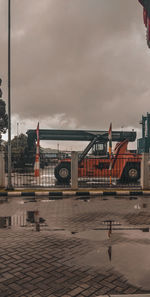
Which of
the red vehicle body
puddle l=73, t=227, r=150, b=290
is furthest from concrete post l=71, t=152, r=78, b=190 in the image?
puddle l=73, t=227, r=150, b=290

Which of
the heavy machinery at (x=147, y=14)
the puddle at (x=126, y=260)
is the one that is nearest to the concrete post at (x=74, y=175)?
the puddle at (x=126, y=260)

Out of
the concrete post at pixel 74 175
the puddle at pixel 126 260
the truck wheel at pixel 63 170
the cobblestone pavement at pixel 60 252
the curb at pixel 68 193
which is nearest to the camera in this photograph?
the cobblestone pavement at pixel 60 252

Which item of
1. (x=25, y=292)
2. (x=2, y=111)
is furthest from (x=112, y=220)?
(x=2, y=111)

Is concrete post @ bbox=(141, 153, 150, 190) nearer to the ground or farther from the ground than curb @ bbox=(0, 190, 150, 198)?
farther from the ground

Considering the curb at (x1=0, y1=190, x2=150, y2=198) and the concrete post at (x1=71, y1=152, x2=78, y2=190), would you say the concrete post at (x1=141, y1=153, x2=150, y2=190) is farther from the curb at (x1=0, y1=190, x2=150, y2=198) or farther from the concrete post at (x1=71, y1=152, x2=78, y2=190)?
the concrete post at (x1=71, y1=152, x2=78, y2=190)

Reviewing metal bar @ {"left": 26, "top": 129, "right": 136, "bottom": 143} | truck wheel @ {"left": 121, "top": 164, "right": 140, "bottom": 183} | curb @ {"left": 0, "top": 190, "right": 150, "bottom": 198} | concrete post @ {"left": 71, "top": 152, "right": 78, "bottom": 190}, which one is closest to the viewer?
curb @ {"left": 0, "top": 190, "right": 150, "bottom": 198}

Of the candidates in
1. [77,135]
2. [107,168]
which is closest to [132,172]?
[107,168]

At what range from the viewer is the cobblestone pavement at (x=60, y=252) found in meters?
2.91

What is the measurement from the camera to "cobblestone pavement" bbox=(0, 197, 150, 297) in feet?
9.55

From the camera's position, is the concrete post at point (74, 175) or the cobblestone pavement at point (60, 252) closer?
the cobblestone pavement at point (60, 252)

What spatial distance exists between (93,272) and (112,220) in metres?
2.83

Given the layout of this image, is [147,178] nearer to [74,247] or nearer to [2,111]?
[74,247]

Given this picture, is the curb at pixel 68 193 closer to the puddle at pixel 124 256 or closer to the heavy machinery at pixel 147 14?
the puddle at pixel 124 256

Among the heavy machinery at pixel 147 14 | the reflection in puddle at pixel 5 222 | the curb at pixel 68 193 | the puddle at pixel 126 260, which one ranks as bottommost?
the puddle at pixel 126 260
